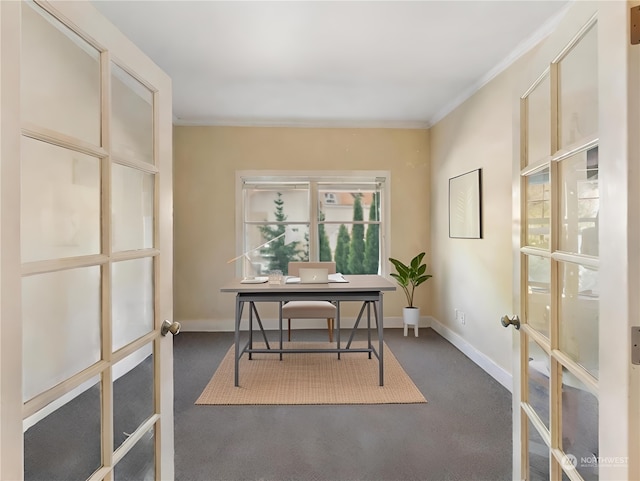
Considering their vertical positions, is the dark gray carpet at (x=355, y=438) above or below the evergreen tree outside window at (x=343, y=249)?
below

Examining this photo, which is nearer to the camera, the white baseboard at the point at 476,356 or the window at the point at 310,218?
the white baseboard at the point at 476,356

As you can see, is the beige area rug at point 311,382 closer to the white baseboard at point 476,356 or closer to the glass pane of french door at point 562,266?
the white baseboard at point 476,356

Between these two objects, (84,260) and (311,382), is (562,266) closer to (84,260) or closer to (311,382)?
(84,260)

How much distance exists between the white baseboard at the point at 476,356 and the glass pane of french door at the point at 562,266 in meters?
1.73

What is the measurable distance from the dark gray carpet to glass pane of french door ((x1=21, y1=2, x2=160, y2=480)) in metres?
0.87

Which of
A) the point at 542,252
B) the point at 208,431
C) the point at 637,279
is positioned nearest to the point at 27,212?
the point at 637,279

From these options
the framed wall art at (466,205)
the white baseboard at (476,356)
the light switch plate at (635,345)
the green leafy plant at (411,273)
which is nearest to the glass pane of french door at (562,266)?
the light switch plate at (635,345)

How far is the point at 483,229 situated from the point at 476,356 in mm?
1184

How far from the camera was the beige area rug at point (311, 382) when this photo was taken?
266cm

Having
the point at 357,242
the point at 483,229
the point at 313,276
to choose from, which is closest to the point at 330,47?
the point at 313,276

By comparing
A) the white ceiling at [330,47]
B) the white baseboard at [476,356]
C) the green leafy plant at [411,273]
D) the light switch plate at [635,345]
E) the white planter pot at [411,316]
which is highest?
the white ceiling at [330,47]

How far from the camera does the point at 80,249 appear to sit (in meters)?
0.92

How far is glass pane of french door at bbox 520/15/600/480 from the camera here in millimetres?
914

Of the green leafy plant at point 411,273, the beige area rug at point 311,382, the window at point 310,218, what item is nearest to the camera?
the beige area rug at point 311,382
